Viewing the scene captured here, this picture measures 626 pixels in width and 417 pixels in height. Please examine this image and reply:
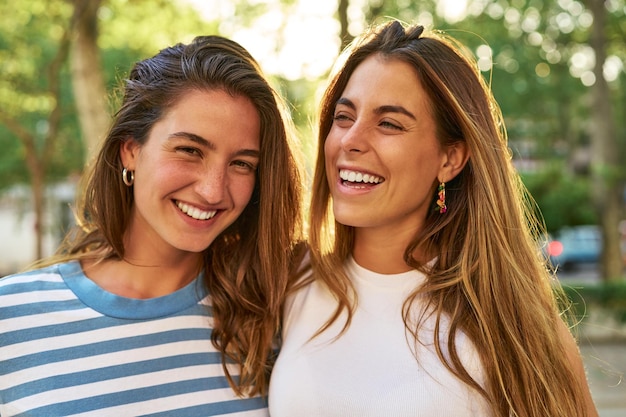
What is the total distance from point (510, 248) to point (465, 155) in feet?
1.34

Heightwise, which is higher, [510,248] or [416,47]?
[416,47]

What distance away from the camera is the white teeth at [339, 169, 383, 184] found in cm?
264

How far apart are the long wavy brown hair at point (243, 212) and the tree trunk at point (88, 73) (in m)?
4.28

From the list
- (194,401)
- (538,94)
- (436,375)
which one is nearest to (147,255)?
(194,401)

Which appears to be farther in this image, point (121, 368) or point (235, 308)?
point (235, 308)

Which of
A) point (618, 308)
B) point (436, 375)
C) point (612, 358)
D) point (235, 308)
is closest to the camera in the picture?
point (436, 375)

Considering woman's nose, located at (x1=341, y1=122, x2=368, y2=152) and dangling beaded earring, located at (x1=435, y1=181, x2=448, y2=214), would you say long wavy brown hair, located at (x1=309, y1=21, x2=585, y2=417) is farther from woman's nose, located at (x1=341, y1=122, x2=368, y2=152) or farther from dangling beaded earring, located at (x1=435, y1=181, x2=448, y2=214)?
woman's nose, located at (x1=341, y1=122, x2=368, y2=152)

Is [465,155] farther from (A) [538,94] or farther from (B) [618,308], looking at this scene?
(A) [538,94]

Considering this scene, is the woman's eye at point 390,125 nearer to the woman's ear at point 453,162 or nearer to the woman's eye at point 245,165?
the woman's ear at point 453,162

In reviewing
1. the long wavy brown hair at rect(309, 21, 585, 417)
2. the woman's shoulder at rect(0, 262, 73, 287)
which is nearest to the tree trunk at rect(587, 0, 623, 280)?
the long wavy brown hair at rect(309, 21, 585, 417)

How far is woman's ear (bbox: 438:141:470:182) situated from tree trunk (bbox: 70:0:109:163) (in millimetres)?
4916

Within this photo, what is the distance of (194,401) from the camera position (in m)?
2.55

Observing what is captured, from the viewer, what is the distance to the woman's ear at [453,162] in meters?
2.76

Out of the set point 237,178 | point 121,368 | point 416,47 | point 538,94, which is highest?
point 538,94
